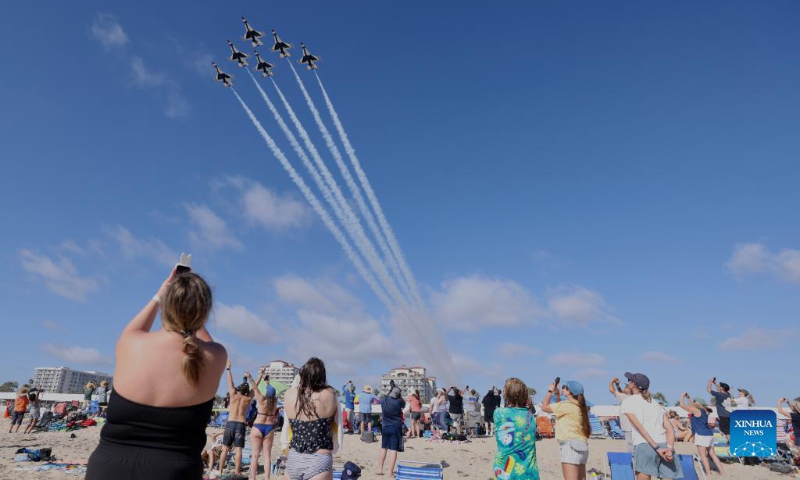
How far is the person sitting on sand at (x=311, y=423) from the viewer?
4.46m

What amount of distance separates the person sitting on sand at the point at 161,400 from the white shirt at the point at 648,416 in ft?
20.4

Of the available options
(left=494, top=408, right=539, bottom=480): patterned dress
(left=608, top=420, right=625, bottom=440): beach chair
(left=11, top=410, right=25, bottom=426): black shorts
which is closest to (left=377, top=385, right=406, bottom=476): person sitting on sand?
(left=494, top=408, right=539, bottom=480): patterned dress

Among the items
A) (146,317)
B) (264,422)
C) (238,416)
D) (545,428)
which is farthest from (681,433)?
(146,317)

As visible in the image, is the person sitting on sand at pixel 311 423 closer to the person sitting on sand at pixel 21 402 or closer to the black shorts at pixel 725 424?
the black shorts at pixel 725 424

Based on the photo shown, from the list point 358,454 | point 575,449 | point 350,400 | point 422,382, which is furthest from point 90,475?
point 422,382

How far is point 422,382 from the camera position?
197250 millimetres

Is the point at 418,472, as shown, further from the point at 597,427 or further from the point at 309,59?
the point at 309,59

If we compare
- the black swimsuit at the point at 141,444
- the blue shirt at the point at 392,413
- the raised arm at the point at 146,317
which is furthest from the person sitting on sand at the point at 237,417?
the black swimsuit at the point at 141,444

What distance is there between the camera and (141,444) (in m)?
2.14

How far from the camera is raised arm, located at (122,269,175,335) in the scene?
7.82 ft

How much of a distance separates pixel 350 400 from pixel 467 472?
31.1ft

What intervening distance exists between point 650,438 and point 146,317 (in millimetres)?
6559

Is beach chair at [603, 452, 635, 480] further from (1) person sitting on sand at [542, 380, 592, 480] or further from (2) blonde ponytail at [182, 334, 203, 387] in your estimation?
(2) blonde ponytail at [182, 334, 203, 387]

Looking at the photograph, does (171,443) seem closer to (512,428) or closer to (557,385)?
(512,428)
